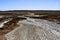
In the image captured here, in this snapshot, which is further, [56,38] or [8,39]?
[8,39]

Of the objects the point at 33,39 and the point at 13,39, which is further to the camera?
the point at 13,39

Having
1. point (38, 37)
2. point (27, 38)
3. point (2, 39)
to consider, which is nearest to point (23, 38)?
point (27, 38)

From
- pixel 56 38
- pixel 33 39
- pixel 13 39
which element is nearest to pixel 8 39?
pixel 13 39

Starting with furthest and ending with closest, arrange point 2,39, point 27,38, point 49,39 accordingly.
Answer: point 2,39 → point 27,38 → point 49,39

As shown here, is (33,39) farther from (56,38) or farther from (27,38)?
(56,38)

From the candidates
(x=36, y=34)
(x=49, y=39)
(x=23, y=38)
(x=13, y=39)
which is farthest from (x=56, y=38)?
(x=13, y=39)

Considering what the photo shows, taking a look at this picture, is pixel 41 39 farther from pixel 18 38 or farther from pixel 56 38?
pixel 18 38

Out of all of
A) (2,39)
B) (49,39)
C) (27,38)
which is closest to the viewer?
(49,39)

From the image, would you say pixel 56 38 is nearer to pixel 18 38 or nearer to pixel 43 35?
pixel 43 35
